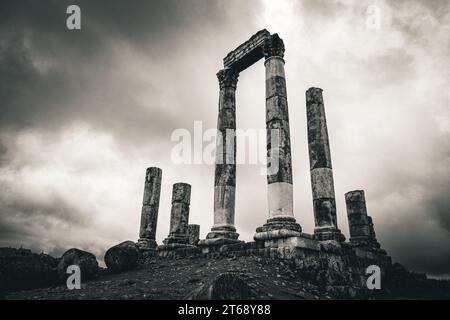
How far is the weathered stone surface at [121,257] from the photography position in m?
11.4

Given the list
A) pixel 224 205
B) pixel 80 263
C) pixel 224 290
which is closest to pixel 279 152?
pixel 224 205

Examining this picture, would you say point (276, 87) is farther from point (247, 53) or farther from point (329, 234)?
point (329, 234)

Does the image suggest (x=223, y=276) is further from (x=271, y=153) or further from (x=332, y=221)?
(x=332, y=221)

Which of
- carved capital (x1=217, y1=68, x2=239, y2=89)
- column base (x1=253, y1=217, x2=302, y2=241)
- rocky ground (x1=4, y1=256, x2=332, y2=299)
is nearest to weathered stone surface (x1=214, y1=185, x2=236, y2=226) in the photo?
column base (x1=253, y1=217, x2=302, y2=241)

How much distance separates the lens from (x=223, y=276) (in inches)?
236

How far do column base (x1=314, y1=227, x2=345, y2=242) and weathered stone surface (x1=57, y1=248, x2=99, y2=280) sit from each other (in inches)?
314

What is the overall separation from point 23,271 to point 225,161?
27.0 ft

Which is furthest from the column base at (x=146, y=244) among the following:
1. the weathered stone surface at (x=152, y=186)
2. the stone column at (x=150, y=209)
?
the weathered stone surface at (x=152, y=186)

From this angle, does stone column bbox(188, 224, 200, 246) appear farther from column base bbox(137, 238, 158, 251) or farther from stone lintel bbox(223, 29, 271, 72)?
stone lintel bbox(223, 29, 271, 72)

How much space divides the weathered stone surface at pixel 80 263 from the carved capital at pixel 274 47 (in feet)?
34.0

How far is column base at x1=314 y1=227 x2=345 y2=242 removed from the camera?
11.2m

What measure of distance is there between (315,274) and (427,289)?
7.04 metres
